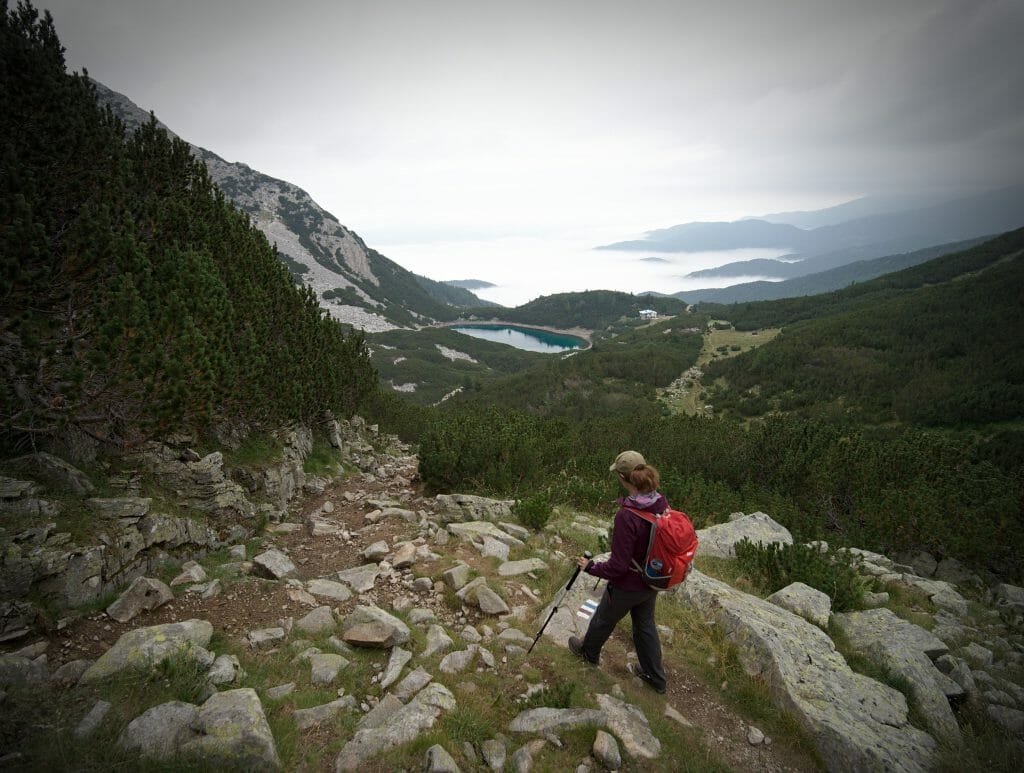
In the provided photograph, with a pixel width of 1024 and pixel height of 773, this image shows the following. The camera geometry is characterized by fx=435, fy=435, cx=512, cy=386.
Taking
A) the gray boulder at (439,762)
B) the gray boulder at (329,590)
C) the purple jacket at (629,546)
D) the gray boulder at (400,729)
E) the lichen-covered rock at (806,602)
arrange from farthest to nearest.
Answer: the lichen-covered rock at (806,602), the gray boulder at (329,590), the purple jacket at (629,546), the gray boulder at (400,729), the gray boulder at (439,762)

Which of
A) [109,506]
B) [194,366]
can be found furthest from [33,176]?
[109,506]

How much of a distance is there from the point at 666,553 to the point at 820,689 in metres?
2.76

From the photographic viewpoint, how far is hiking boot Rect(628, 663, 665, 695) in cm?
497

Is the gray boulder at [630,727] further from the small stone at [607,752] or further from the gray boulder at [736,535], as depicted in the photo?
the gray boulder at [736,535]

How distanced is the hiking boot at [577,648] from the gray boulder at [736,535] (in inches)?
188

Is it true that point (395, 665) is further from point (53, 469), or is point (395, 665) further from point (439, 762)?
point (53, 469)

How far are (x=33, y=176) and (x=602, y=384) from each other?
219 ft

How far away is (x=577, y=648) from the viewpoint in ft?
17.6

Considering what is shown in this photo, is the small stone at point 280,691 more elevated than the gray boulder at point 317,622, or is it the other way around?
the small stone at point 280,691

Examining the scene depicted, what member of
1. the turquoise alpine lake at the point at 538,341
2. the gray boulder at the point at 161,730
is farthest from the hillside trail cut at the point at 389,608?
the turquoise alpine lake at the point at 538,341

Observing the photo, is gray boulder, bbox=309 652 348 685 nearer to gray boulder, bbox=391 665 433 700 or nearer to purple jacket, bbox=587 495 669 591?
gray boulder, bbox=391 665 433 700

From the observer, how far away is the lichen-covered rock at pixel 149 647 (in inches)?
164

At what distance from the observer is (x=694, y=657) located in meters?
5.64

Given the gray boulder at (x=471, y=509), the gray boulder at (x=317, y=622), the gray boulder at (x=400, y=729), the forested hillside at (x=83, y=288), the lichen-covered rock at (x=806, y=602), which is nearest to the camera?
the gray boulder at (x=400, y=729)
